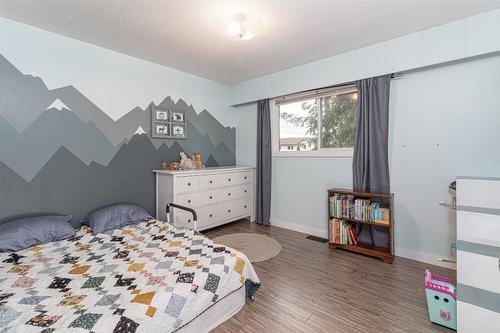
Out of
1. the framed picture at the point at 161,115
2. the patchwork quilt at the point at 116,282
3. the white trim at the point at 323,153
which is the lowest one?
the patchwork quilt at the point at 116,282

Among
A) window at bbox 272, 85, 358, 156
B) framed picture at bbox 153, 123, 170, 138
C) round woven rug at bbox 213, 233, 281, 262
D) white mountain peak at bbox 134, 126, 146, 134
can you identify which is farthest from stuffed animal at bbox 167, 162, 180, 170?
window at bbox 272, 85, 358, 156

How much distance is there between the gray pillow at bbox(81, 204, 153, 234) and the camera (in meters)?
2.52

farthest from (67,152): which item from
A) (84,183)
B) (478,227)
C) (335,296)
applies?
(478,227)

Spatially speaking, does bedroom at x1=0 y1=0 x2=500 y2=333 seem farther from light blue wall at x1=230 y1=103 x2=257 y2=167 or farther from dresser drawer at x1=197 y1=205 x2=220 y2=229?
light blue wall at x1=230 y1=103 x2=257 y2=167

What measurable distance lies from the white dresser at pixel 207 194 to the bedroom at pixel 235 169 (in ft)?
0.09

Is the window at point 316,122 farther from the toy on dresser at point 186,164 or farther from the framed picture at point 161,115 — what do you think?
the framed picture at point 161,115

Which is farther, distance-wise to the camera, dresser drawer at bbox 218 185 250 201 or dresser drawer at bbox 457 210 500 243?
dresser drawer at bbox 218 185 250 201

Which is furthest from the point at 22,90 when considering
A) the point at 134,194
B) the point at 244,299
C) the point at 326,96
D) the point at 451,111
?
the point at 451,111

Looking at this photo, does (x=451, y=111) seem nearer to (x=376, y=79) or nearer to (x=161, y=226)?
(x=376, y=79)

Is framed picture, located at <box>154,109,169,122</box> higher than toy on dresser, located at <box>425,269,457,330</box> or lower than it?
higher

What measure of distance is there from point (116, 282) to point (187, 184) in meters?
1.78

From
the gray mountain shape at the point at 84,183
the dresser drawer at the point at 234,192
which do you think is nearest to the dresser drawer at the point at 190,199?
the dresser drawer at the point at 234,192

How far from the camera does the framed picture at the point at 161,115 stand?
3.43 metres

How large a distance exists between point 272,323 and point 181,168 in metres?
2.50
